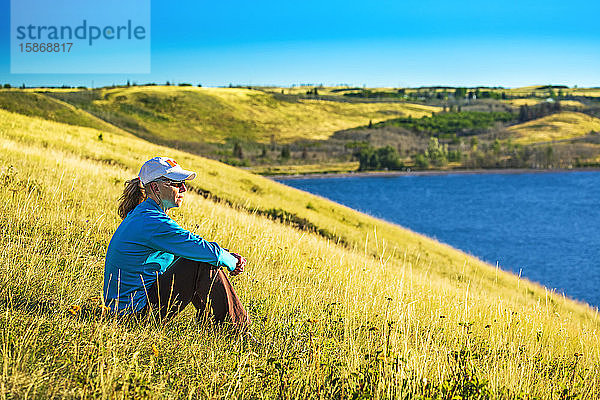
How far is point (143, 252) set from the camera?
424 cm

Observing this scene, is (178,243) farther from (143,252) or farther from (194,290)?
(194,290)

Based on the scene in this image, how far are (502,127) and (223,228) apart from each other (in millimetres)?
200429

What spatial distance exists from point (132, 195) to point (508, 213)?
80.0m

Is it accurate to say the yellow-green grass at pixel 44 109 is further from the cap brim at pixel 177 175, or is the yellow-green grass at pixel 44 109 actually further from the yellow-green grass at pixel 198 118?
the yellow-green grass at pixel 198 118

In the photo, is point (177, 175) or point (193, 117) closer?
point (177, 175)

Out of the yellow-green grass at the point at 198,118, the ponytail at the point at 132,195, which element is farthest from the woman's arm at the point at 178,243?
the yellow-green grass at the point at 198,118

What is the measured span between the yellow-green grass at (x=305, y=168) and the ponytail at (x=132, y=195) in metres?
110

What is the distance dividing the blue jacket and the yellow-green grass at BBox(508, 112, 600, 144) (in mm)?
168447

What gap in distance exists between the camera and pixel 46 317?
4.03 m

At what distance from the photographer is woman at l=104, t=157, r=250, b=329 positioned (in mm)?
4102

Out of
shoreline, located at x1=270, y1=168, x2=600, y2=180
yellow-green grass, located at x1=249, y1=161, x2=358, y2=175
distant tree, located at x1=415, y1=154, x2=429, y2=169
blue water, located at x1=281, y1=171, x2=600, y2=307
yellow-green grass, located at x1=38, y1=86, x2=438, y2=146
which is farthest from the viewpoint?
yellow-green grass, located at x1=38, y1=86, x2=438, y2=146

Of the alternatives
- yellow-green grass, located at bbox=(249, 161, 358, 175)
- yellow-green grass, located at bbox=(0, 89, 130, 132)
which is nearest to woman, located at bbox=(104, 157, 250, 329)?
yellow-green grass, located at bbox=(0, 89, 130, 132)

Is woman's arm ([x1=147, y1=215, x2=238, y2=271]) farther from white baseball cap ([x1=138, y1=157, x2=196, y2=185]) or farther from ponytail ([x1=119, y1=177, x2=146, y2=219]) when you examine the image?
ponytail ([x1=119, y1=177, x2=146, y2=219])

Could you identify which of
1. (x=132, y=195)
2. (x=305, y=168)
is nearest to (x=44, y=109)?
(x=132, y=195)
